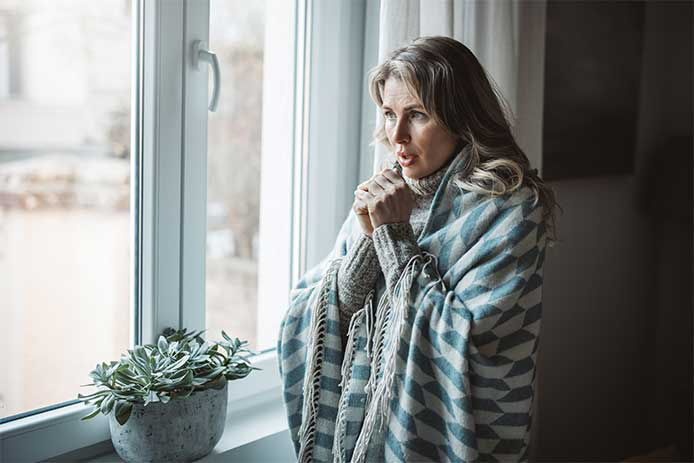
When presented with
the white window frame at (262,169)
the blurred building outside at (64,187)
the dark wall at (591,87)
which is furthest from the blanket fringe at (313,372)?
the dark wall at (591,87)

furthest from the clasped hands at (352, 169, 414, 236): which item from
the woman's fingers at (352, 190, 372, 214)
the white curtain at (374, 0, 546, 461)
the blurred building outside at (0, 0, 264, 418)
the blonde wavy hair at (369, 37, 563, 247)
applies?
the blurred building outside at (0, 0, 264, 418)

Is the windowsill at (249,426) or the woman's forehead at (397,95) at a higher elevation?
the woman's forehead at (397,95)

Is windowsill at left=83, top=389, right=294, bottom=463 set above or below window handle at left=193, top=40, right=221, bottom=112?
below

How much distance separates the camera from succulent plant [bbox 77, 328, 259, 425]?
1324 mm

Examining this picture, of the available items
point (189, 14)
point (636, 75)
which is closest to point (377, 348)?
point (189, 14)

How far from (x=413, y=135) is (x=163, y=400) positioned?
66 centimetres

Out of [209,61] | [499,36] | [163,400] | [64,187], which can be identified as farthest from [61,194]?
[499,36]

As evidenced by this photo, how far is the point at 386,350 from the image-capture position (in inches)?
52.7

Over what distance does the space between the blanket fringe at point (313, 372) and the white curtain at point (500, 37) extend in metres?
0.40

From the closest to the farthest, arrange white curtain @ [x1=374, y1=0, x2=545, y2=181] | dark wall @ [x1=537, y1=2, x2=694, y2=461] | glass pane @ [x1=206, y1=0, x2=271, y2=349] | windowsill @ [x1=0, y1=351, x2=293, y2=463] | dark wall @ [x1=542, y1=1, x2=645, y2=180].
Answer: windowsill @ [x1=0, y1=351, x2=293, y2=463]
white curtain @ [x1=374, y1=0, x2=545, y2=181]
glass pane @ [x1=206, y1=0, x2=271, y2=349]
dark wall @ [x1=542, y1=1, x2=645, y2=180]
dark wall @ [x1=537, y1=2, x2=694, y2=461]

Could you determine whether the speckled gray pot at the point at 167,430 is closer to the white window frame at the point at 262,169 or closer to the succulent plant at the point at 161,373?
the succulent plant at the point at 161,373

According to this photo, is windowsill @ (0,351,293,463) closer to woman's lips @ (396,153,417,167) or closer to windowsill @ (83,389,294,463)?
windowsill @ (83,389,294,463)

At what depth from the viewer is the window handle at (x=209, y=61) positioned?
1.55m

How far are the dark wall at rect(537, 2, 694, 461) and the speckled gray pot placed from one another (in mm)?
1317
